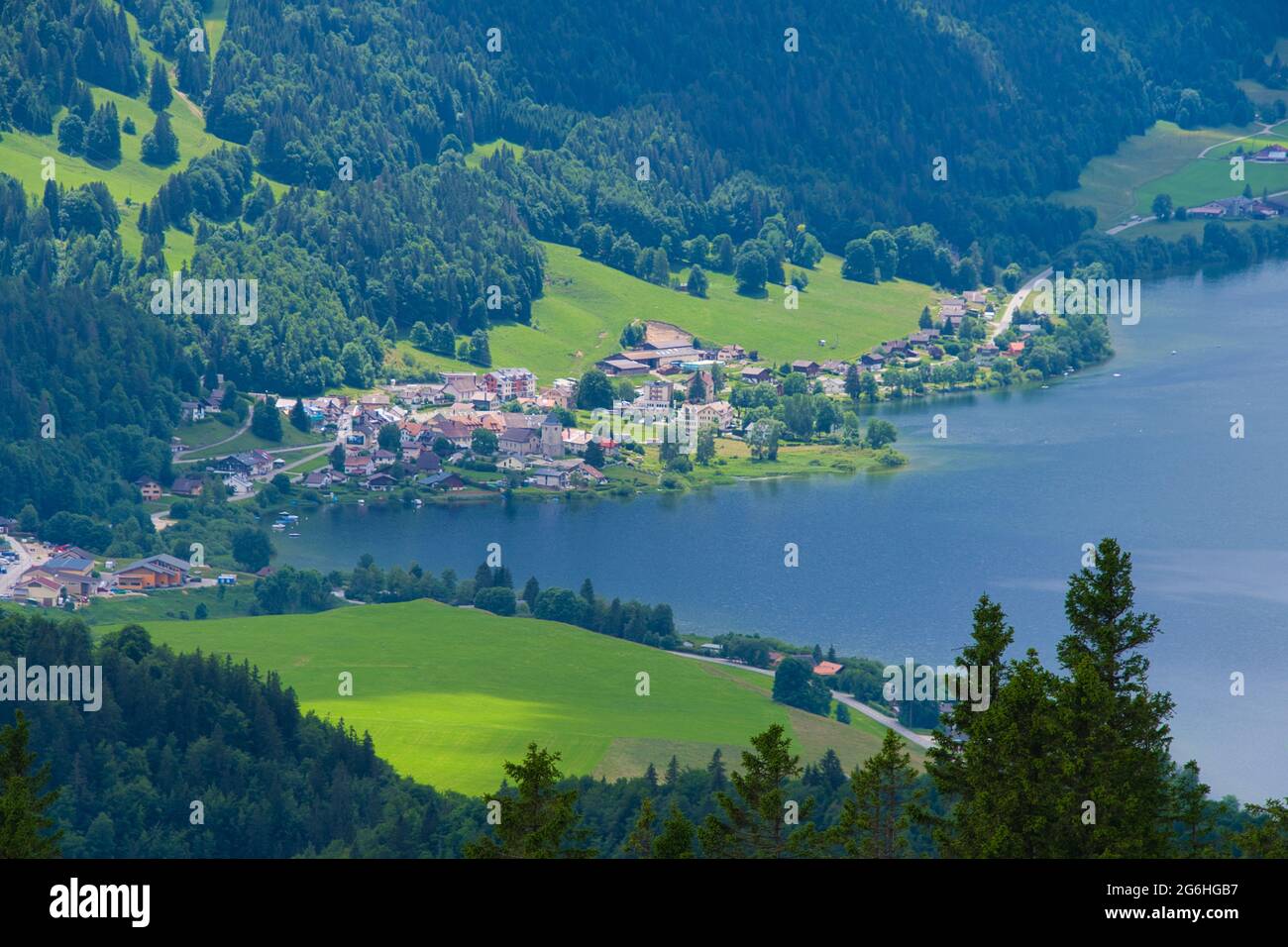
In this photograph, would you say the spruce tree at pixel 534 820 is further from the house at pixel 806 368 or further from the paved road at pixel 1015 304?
the paved road at pixel 1015 304

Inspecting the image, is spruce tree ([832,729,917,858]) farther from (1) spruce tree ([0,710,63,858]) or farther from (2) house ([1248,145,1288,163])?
(2) house ([1248,145,1288,163])

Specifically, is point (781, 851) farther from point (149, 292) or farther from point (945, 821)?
point (149, 292)

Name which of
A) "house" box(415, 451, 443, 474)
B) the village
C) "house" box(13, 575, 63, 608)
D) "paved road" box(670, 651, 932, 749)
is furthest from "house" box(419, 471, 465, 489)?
"paved road" box(670, 651, 932, 749)

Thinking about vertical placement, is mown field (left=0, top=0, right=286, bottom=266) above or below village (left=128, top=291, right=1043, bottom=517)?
above

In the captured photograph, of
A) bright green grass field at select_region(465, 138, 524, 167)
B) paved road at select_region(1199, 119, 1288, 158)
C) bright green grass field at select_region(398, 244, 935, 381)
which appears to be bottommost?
bright green grass field at select_region(398, 244, 935, 381)

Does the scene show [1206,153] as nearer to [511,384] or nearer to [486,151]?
[486,151]

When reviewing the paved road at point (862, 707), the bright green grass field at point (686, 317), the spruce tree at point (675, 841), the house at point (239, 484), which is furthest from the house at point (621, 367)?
the spruce tree at point (675, 841)
